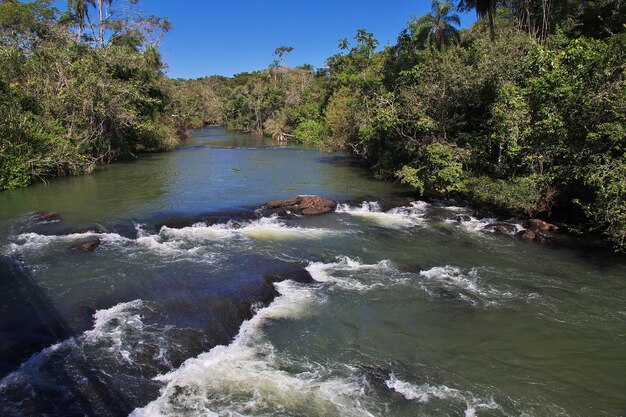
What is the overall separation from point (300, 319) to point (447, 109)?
15.4m

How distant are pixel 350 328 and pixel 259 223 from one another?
8661 mm

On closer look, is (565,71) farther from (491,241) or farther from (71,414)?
(71,414)

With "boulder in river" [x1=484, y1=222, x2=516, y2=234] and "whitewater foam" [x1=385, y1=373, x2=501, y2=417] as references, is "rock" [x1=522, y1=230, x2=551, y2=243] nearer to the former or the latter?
"boulder in river" [x1=484, y1=222, x2=516, y2=234]

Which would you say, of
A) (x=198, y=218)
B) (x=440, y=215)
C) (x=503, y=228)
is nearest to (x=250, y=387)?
(x=198, y=218)

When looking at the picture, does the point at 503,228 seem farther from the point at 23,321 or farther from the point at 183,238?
the point at 23,321

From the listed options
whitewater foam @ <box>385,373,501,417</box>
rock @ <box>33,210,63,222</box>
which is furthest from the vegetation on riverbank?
whitewater foam @ <box>385,373,501,417</box>

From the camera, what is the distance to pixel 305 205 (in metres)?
19.6

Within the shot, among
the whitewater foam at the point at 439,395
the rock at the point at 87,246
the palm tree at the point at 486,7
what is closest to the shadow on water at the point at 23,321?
the rock at the point at 87,246

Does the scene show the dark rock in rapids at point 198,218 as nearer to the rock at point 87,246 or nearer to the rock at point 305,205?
the rock at point 305,205

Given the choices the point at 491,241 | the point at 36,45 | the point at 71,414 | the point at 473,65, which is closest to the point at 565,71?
the point at 473,65

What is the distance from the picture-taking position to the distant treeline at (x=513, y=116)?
14867 millimetres

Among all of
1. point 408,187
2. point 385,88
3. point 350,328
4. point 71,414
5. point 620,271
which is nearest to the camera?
point 71,414

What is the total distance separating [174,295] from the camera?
1059cm

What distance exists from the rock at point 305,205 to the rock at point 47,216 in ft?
28.3
